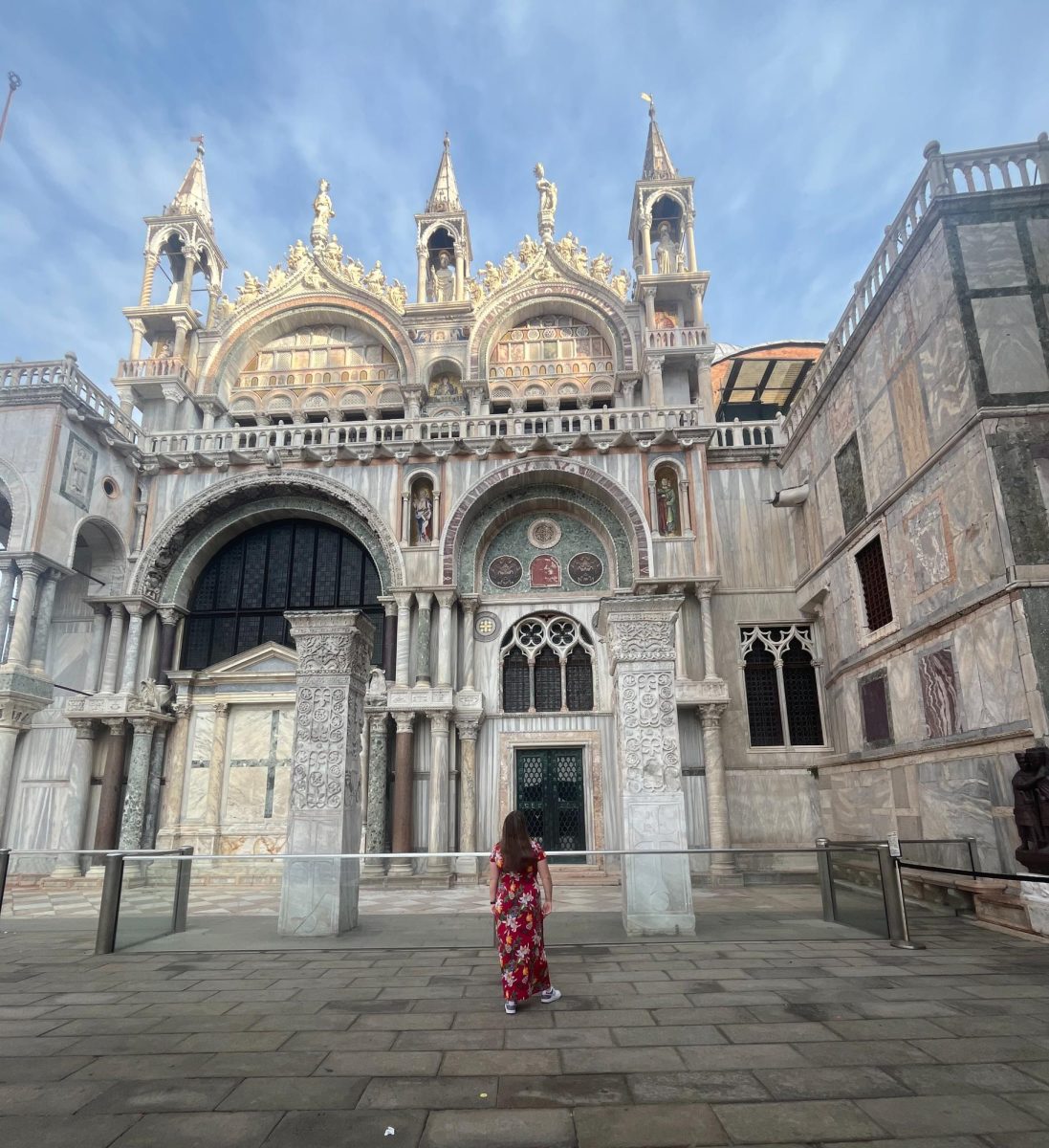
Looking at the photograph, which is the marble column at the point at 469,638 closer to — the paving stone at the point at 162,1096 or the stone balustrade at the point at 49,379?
the stone balustrade at the point at 49,379

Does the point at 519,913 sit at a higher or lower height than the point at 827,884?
higher

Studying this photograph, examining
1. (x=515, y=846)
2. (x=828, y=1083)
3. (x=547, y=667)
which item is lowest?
(x=828, y=1083)

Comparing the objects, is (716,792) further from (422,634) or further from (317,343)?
(317,343)

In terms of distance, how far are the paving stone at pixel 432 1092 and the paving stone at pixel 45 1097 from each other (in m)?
1.45

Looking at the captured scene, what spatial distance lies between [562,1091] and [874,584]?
11.4 metres

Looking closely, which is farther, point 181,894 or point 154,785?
point 154,785

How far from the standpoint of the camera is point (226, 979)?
644cm

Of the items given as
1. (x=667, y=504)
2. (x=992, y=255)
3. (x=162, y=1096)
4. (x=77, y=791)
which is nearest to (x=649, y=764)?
(x=162, y=1096)

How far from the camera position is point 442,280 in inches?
899

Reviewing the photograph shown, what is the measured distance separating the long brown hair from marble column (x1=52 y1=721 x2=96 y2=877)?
1427cm

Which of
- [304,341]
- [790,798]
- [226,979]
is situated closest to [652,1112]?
[226,979]

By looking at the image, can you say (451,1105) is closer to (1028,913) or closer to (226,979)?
(226,979)

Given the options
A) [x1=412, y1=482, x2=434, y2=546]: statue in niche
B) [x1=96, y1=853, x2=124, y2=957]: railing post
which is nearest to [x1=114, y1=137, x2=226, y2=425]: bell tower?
[x1=412, y1=482, x2=434, y2=546]: statue in niche

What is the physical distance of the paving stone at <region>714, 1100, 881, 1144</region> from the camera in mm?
3297
